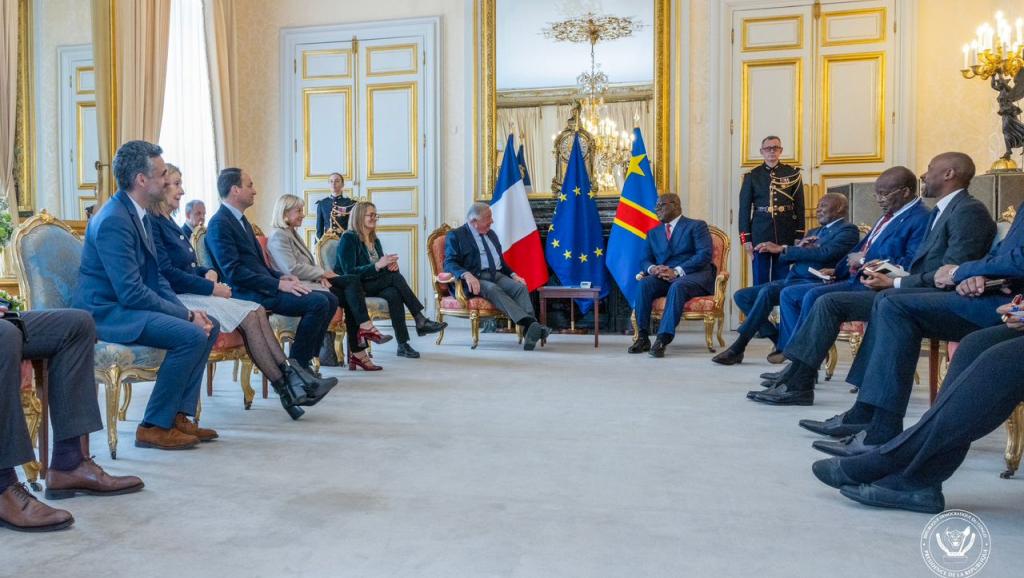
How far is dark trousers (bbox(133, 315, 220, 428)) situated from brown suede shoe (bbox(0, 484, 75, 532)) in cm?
95

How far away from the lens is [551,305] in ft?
27.6

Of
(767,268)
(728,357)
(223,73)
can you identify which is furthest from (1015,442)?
(223,73)

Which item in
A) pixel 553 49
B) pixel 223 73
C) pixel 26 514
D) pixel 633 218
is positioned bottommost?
pixel 26 514

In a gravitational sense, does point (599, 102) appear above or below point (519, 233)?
above

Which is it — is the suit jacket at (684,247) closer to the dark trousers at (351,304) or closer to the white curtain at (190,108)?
the dark trousers at (351,304)

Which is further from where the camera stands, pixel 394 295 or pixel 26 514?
pixel 394 295

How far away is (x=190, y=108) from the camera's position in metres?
8.27

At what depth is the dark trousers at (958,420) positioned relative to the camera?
Result: 2262 mm

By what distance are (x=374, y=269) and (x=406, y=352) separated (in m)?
0.69

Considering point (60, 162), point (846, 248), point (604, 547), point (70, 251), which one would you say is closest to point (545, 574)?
point (604, 547)

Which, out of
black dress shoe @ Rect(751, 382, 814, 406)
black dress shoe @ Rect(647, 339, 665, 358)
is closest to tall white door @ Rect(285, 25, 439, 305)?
black dress shoe @ Rect(647, 339, 665, 358)

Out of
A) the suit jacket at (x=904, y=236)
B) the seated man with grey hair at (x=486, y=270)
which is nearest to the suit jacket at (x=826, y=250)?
the suit jacket at (x=904, y=236)

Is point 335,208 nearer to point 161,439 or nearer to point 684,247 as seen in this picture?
point 684,247

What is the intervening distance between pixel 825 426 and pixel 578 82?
18.5 feet
